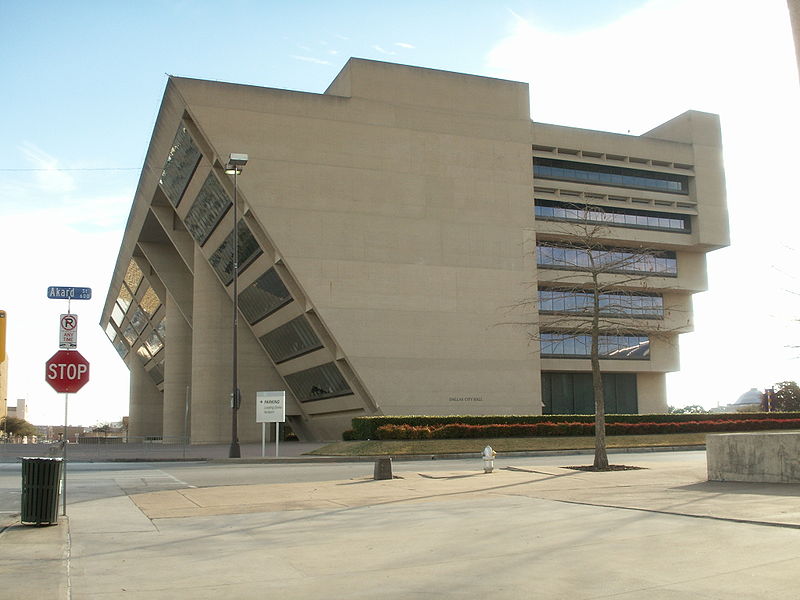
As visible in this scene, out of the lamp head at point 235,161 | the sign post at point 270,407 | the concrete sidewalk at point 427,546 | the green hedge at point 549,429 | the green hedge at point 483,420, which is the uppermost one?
the lamp head at point 235,161

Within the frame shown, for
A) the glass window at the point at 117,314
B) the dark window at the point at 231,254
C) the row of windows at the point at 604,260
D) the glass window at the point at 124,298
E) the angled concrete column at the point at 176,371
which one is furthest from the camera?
the glass window at the point at 117,314

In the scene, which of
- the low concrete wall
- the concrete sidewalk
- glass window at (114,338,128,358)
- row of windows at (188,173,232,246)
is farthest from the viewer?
glass window at (114,338,128,358)

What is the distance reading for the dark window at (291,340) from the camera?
44.9 metres

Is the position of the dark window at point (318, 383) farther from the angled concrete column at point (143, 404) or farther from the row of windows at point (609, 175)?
the angled concrete column at point (143, 404)

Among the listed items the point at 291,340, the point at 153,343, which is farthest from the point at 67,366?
the point at 153,343

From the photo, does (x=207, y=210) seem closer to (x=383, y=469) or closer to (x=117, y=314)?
(x=383, y=469)

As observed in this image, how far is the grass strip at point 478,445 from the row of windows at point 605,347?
43.9 feet

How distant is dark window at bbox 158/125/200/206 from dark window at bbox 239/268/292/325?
7.19 meters

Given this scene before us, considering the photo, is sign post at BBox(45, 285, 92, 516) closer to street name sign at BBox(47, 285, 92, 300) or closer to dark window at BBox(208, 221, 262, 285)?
street name sign at BBox(47, 285, 92, 300)

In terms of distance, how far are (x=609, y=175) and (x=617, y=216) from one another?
107 inches

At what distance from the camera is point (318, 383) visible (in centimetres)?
4781

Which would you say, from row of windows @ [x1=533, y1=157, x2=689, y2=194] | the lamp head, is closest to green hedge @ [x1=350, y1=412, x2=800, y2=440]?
the lamp head

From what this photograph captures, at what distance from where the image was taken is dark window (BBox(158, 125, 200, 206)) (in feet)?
146

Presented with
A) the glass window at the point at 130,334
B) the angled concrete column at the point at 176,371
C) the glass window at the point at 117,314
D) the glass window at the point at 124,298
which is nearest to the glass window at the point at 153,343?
the glass window at the point at 124,298
